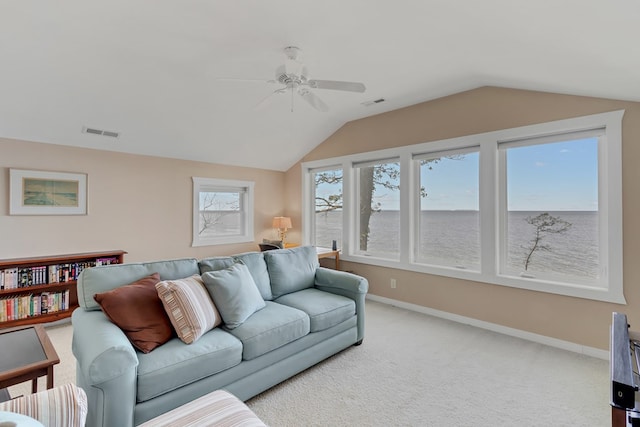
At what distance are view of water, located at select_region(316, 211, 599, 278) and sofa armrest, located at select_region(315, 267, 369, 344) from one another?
1488 millimetres

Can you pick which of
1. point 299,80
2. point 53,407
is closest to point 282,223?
point 299,80

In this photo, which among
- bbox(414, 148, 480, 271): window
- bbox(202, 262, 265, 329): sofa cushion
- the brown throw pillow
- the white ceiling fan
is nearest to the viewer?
the brown throw pillow

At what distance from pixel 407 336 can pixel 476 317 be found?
946mm

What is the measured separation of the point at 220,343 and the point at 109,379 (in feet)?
2.00

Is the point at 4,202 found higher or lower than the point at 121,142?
lower

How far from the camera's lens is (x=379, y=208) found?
4578 millimetres

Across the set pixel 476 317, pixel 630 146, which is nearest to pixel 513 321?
pixel 476 317

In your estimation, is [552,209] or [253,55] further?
[552,209]

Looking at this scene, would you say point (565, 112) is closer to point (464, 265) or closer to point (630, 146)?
point (630, 146)

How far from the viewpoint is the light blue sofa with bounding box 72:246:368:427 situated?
1.47 m

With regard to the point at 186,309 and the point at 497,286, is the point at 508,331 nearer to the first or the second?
the point at 497,286

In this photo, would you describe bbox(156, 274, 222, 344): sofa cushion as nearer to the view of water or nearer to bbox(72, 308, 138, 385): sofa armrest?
bbox(72, 308, 138, 385): sofa armrest

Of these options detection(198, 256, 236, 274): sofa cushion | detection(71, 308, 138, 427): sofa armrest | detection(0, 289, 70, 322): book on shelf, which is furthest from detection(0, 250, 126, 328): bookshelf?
detection(71, 308, 138, 427): sofa armrest

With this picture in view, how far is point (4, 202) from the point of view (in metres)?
3.23
